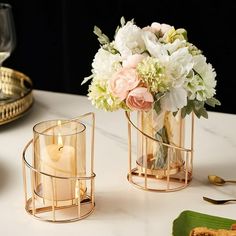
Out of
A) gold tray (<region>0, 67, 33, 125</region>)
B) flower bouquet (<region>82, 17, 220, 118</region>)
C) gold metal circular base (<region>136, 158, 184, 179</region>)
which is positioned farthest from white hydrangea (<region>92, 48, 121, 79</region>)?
gold tray (<region>0, 67, 33, 125</region>)

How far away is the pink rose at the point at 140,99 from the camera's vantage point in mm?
1073

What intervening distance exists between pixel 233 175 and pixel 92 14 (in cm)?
149

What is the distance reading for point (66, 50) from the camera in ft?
8.91

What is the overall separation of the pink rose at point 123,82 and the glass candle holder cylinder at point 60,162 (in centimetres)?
10

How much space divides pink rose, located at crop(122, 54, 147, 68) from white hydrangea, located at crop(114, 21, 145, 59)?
0.8 inches

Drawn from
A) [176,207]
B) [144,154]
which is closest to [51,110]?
[144,154]

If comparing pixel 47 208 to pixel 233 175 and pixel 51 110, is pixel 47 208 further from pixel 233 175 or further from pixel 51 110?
pixel 51 110

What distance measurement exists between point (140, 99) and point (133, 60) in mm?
72

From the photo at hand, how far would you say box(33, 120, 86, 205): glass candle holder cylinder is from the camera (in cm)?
109

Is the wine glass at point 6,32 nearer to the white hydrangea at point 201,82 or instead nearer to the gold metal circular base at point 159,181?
the gold metal circular base at point 159,181

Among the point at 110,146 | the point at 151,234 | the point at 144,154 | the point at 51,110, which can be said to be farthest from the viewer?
the point at 51,110

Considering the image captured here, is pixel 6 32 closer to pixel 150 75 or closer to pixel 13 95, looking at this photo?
pixel 13 95

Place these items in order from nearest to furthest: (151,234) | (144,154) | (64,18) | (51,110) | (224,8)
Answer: (151,234) → (144,154) → (51,110) → (224,8) → (64,18)

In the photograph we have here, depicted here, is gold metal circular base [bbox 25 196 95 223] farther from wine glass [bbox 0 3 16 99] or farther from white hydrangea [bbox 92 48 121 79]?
wine glass [bbox 0 3 16 99]
